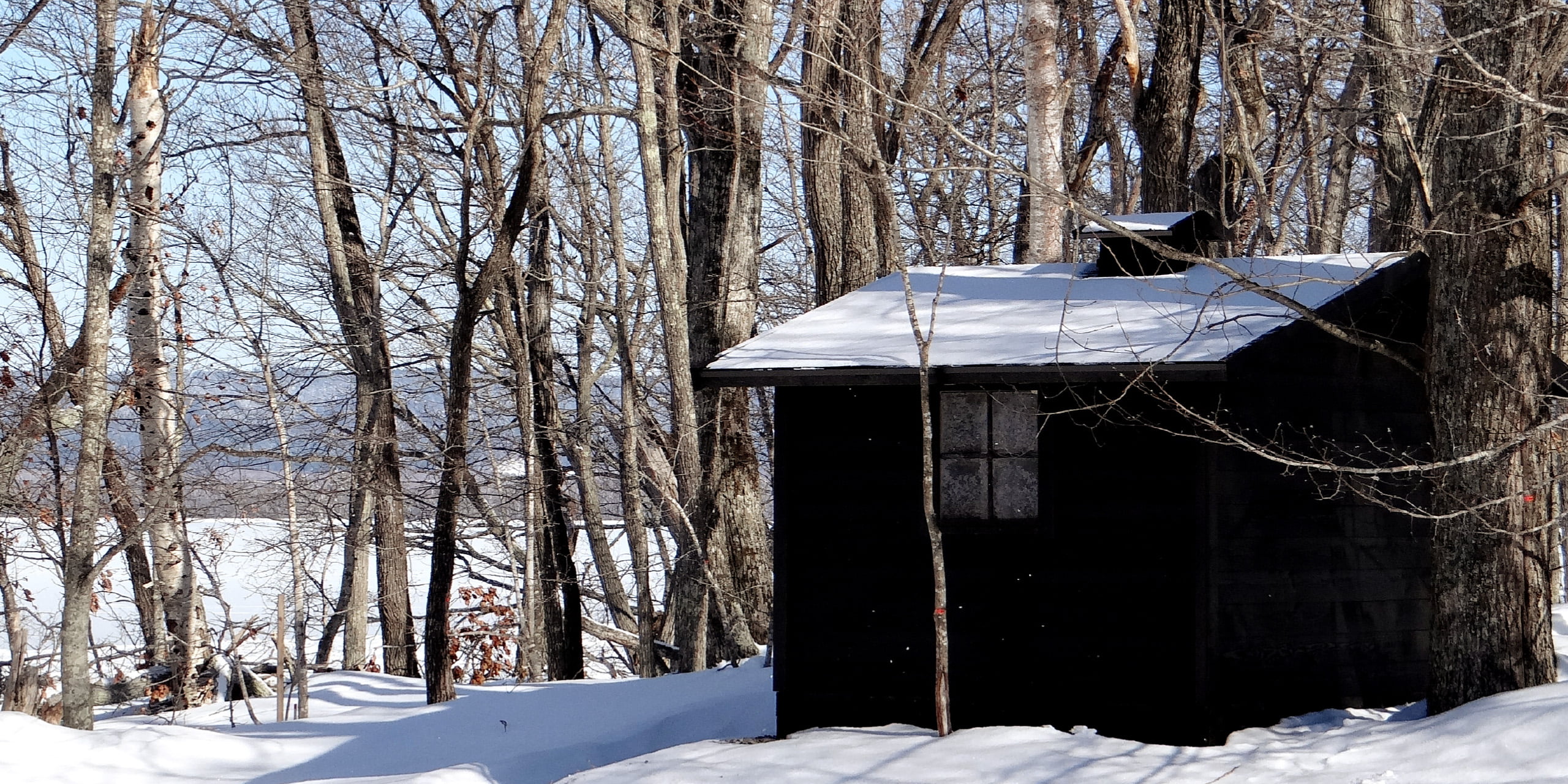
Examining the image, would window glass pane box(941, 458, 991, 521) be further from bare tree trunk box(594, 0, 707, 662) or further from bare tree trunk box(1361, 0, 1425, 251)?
bare tree trunk box(594, 0, 707, 662)

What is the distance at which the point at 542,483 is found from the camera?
14.1 metres

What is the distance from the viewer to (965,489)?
7613 millimetres

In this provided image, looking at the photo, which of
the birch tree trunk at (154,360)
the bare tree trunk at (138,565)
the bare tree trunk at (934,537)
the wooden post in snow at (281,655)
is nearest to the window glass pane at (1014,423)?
the bare tree trunk at (934,537)

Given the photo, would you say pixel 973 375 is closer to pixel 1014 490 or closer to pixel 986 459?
pixel 986 459

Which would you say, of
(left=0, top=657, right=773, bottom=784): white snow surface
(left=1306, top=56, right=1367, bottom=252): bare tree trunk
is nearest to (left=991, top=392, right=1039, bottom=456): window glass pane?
(left=0, top=657, right=773, bottom=784): white snow surface

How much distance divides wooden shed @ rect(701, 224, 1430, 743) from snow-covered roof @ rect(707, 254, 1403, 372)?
0.10 ft

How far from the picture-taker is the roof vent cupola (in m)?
8.62

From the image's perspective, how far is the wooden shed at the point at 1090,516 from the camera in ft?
24.1

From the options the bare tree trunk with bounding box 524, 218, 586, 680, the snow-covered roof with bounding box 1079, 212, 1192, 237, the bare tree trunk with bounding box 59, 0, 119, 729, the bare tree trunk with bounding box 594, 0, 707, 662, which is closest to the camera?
the snow-covered roof with bounding box 1079, 212, 1192, 237

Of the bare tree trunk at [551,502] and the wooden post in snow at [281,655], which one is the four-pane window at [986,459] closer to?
the bare tree trunk at [551,502]

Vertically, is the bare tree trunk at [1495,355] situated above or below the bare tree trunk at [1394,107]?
below

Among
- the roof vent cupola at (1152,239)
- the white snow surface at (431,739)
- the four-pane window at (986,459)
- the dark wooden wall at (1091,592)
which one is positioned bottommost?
the white snow surface at (431,739)

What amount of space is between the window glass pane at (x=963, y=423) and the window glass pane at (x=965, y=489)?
0.08 metres

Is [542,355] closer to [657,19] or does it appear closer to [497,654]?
[657,19]
